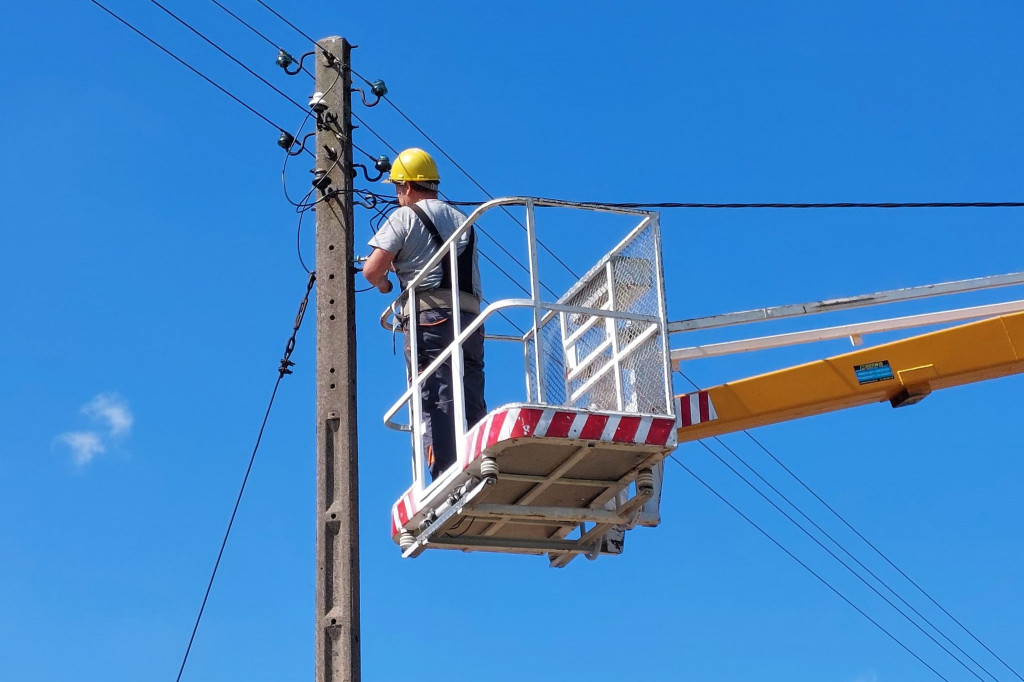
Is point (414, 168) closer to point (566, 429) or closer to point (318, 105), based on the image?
point (318, 105)

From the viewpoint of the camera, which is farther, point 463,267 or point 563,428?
point 463,267

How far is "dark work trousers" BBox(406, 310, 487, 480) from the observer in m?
9.44

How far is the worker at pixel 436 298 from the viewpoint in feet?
31.1

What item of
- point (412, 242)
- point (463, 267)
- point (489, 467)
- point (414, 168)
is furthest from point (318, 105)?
point (489, 467)

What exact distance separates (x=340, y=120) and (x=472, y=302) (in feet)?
6.10

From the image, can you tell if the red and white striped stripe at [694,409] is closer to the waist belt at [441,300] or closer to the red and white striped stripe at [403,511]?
the waist belt at [441,300]

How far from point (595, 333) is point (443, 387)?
3.31ft

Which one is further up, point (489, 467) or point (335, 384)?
point (335, 384)

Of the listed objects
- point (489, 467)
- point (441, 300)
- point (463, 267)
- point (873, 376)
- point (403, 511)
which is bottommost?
point (489, 467)

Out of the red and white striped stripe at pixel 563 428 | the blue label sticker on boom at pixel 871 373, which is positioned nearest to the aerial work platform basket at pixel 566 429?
the red and white striped stripe at pixel 563 428

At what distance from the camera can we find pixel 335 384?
9.74 m

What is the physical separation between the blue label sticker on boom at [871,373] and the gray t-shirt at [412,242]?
2840 mm

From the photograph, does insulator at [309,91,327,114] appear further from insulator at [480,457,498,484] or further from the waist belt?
insulator at [480,457,498,484]

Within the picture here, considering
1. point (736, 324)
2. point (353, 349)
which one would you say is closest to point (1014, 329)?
point (736, 324)
